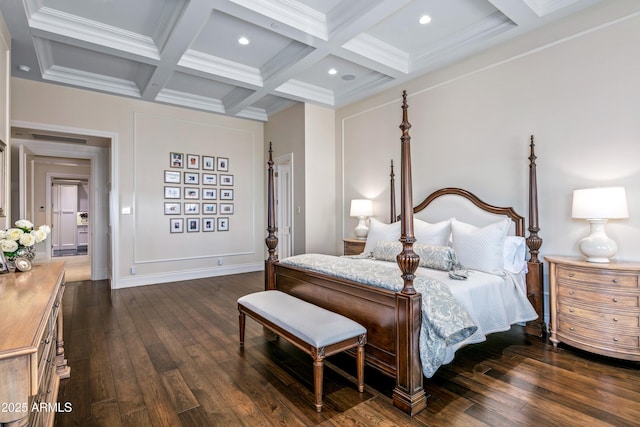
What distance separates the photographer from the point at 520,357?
2662 mm

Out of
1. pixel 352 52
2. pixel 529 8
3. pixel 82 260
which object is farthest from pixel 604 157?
pixel 82 260

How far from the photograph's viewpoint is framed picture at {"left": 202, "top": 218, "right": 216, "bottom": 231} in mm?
5949

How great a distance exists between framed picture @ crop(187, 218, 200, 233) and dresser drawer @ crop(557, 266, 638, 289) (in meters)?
5.21

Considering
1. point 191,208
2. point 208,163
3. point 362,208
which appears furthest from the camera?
point 208,163

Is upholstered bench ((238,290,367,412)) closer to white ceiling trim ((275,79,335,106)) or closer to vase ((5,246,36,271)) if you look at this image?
vase ((5,246,36,271))

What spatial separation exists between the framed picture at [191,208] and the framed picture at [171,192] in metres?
0.20

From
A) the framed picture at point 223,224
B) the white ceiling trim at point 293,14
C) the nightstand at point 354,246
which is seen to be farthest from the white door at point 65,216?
the white ceiling trim at point 293,14

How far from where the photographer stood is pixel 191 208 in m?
5.80

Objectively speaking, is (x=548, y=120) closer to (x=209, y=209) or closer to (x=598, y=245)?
(x=598, y=245)

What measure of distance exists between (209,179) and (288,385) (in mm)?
4499

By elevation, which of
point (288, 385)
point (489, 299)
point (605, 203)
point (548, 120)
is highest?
point (548, 120)

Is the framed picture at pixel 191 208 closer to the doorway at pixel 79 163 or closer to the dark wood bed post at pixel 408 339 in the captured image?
the doorway at pixel 79 163

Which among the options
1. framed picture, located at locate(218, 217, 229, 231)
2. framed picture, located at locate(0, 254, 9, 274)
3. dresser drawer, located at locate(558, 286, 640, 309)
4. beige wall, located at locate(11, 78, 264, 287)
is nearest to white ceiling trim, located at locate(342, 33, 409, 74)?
dresser drawer, located at locate(558, 286, 640, 309)

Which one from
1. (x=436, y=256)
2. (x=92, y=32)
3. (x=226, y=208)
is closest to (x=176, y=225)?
(x=226, y=208)
